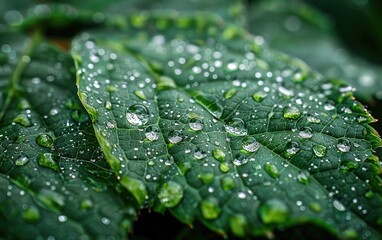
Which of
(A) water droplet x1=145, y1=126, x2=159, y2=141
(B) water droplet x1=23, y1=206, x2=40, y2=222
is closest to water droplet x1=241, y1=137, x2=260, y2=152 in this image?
(A) water droplet x1=145, y1=126, x2=159, y2=141

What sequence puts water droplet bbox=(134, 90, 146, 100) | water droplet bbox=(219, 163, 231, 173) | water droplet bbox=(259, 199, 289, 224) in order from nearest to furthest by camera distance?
water droplet bbox=(259, 199, 289, 224) < water droplet bbox=(219, 163, 231, 173) < water droplet bbox=(134, 90, 146, 100)

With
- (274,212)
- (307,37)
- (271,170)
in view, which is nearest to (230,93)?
(271,170)

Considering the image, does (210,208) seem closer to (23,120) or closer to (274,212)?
(274,212)

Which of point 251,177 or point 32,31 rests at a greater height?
point 251,177

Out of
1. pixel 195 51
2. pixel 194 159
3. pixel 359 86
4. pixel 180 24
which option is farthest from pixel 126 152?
pixel 359 86

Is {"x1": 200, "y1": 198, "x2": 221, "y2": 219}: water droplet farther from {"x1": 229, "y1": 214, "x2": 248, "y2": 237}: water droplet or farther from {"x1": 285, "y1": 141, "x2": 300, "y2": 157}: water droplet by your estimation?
{"x1": 285, "y1": 141, "x2": 300, "y2": 157}: water droplet

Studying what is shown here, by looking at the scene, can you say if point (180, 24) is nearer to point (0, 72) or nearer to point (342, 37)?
point (0, 72)
